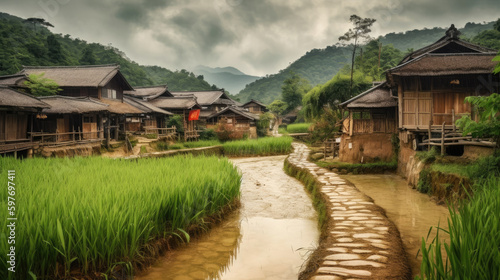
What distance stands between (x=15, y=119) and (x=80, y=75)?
10146 mm

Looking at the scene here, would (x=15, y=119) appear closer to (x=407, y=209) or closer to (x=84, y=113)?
(x=84, y=113)

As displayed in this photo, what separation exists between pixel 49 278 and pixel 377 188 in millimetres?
9857

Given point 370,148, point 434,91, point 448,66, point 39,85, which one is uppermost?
point 39,85

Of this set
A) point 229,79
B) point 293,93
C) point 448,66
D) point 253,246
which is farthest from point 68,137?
point 229,79

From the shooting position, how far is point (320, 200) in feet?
26.6

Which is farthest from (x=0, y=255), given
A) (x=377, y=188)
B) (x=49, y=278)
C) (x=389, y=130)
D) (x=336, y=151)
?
(x=336, y=151)

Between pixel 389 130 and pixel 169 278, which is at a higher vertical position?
pixel 389 130

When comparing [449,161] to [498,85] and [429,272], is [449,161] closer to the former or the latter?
[498,85]

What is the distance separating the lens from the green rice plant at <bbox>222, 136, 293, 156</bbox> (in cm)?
2280

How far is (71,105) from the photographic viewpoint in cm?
1745

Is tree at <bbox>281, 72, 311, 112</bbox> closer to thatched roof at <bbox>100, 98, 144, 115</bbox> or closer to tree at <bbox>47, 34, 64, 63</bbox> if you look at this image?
tree at <bbox>47, 34, 64, 63</bbox>

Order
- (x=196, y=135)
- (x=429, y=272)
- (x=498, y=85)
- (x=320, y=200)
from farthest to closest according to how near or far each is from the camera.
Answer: (x=196, y=135)
(x=498, y=85)
(x=320, y=200)
(x=429, y=272)

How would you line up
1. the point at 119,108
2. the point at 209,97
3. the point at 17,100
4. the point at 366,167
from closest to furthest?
the point at 17,100, the point at 366,167, the point at 119,108, the point at 209,97

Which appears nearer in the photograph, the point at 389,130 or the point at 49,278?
the point at 49,278
